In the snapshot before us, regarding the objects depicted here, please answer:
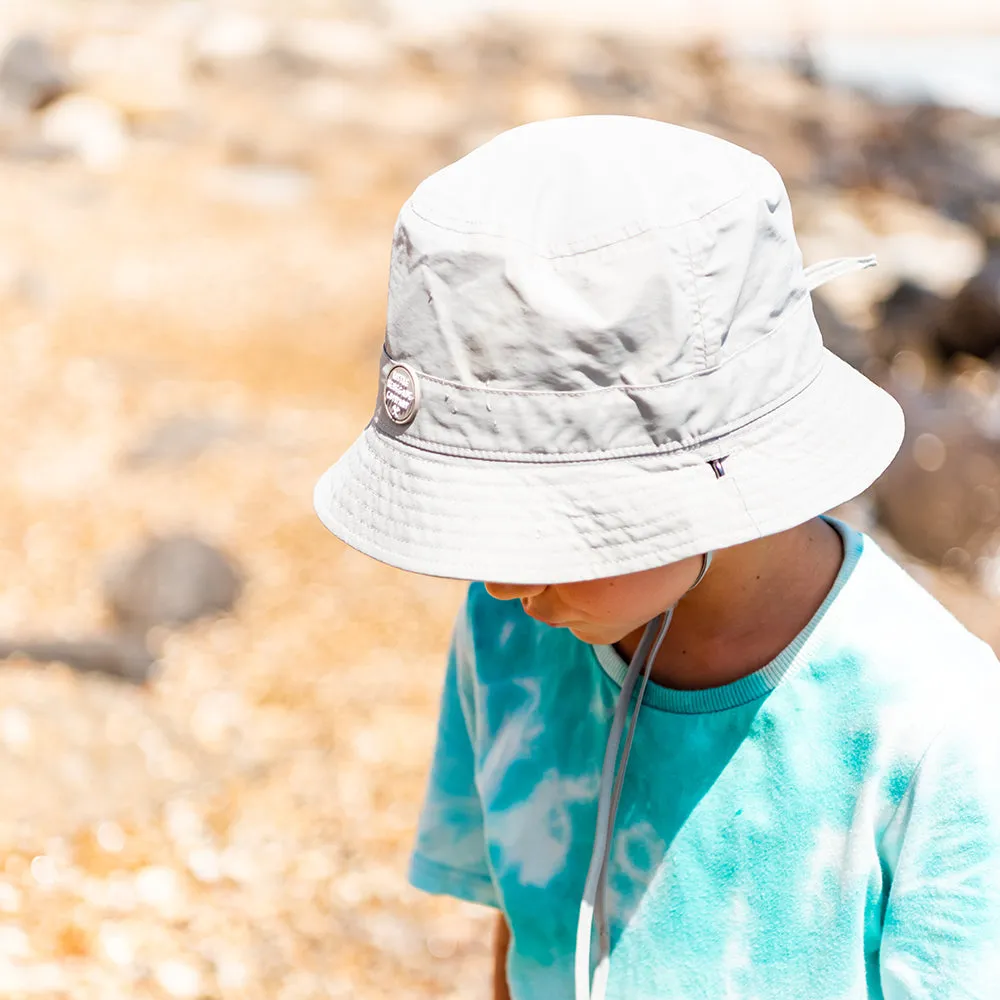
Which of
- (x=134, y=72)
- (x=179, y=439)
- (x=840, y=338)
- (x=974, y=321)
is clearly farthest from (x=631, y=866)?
(x=134, y=72)

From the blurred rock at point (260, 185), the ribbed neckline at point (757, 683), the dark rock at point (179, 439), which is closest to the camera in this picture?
the ribbed neckline at point (757, 683)

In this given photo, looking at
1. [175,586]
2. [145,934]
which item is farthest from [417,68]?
[145,934]

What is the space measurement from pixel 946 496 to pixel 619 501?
18.7 feet

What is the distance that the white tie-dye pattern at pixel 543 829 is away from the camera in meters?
1.56

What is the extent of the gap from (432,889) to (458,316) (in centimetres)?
108

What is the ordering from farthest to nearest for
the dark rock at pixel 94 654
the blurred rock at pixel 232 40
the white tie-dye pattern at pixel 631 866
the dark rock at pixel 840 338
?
1. the blurred rock at pixel 232 40
2. the dark rock at pixel 840 338
3. the dark rock at pixel 94 654
4. the white tie-dye pattern at pixel 631 866

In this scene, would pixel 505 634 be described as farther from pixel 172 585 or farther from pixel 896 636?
pixel 172 585

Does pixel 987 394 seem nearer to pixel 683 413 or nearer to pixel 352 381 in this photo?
pixel 352 381

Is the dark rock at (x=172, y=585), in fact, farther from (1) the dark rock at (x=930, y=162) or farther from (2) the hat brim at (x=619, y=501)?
(1) the dark rock at (x=930, y=162)

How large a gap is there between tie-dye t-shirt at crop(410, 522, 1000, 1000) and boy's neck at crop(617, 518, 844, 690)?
22 mm

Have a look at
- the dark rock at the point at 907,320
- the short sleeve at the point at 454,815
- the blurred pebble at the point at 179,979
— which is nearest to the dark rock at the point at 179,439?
the blurred pebble at the point at 179,979

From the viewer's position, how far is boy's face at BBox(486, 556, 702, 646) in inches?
49.8

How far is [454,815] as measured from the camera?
6.10ft

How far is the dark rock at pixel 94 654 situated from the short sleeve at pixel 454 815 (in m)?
3.23
